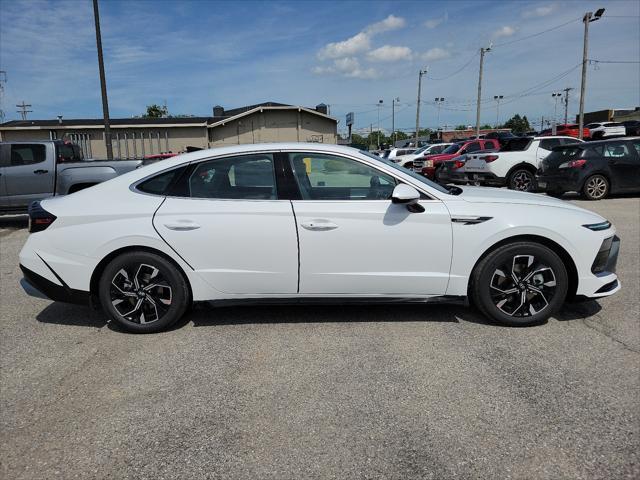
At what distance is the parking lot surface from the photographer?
2.39 meters

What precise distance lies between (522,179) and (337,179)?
11.3 m

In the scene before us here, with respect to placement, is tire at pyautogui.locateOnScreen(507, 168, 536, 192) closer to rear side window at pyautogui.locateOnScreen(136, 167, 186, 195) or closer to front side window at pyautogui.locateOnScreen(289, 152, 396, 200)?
Result: front side window at pyautogui.locateOnScreen(289, 152, 396, 200)

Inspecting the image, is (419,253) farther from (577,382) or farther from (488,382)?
(577,382)

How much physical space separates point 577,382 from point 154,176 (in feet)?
11.5

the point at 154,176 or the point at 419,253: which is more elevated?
the point at 154,176

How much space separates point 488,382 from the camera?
3121 mm

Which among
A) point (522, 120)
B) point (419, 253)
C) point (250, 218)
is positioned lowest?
point (419, 253)

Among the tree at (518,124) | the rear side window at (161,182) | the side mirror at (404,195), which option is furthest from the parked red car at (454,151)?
the tree at (518,124)

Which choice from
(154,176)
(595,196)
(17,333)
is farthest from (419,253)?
(595,196)

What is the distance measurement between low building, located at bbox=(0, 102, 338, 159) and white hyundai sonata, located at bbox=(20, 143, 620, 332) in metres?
31.1

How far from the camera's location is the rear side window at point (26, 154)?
9.94 m

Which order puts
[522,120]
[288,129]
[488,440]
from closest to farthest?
[488,440], [288,129], [522,120]

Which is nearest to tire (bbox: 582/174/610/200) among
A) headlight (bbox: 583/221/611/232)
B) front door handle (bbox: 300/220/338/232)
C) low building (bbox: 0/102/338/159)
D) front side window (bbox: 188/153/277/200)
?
headlight (bbox: 583/221/611/232)

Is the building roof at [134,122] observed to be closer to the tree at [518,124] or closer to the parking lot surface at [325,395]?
the parking lot surface at [325,395]
